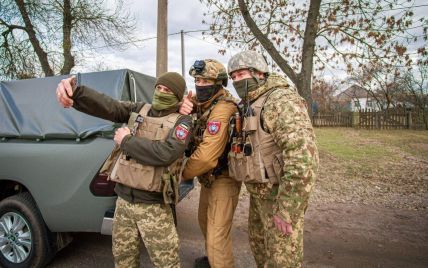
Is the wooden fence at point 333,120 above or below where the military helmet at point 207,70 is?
below

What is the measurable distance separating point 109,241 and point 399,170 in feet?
24.1

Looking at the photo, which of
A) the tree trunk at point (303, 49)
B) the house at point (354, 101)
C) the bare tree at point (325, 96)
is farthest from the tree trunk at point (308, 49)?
the bare tree at point (325, 96)

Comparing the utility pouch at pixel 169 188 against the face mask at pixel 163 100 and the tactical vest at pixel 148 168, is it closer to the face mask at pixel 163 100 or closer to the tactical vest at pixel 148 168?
the tactical vest at pixel 148 168

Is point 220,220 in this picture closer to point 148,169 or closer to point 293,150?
point 148,169

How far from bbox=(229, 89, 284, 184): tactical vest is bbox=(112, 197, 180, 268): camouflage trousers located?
684 mm

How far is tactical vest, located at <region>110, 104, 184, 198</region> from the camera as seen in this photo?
2.21 m

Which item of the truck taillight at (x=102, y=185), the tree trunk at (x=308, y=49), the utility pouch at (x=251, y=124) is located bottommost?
the truck taillight at (x=102, y=185)

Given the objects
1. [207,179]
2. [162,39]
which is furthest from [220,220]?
[162,39]

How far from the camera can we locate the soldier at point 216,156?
2447mm

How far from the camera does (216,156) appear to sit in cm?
242

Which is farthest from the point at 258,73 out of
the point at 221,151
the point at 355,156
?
the point at 355,156

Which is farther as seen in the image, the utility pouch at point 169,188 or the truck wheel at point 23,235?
the truck wheel at point 23,235

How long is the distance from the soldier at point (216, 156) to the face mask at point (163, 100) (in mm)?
327

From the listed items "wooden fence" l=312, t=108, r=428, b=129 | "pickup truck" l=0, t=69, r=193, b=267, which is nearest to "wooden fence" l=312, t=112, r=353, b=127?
"wooden fence" l=312, t=108, r=428, b=129
